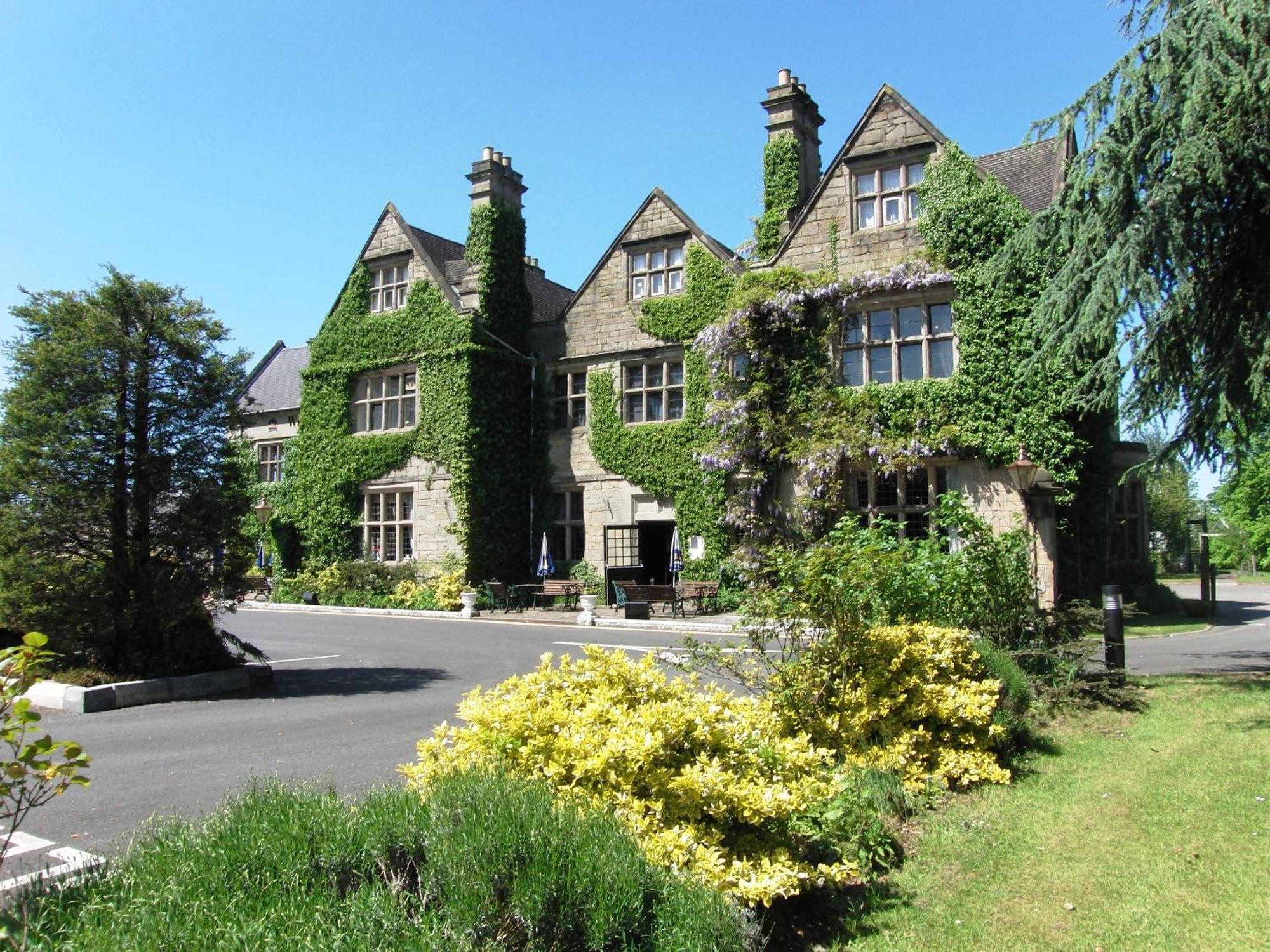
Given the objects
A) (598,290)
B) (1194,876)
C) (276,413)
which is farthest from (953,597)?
(276,413)

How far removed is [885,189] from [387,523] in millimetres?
16822

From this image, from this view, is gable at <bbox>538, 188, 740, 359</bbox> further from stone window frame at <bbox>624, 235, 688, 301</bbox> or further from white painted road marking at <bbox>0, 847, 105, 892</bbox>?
white painted road marking at <bbox>0, 847, 105, 892</bbox>

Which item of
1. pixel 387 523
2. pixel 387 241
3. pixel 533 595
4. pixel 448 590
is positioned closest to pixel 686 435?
pixel 533 595

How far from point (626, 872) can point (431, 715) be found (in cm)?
663

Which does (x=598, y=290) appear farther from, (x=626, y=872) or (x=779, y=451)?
(x=626, y=872)

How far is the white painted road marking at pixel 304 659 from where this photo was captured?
14.8 m

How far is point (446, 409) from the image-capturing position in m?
25.6

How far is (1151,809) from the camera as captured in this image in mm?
6148

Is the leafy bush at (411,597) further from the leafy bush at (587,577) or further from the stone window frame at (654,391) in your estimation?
the stone window frame at (654,391)

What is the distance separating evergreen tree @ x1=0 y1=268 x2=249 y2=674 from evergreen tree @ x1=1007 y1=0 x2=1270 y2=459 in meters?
11.2

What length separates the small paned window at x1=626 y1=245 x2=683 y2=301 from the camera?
24.4 meters

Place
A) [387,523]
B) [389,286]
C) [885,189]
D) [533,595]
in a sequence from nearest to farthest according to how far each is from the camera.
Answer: [885,189] < [533,595] < [387,523] < [389,286]

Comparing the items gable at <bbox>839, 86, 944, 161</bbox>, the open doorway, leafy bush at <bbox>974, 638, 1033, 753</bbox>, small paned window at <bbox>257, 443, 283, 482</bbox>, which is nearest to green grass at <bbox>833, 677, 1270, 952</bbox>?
leafy bush at <bbox>974, 638, 1033, 753</bbox>

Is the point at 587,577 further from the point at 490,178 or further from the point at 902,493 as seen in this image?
the point at 490,178
